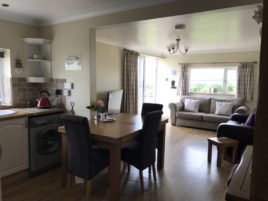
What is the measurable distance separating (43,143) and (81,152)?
3.78 feet

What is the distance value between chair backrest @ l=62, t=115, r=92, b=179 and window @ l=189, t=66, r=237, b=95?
562 cm

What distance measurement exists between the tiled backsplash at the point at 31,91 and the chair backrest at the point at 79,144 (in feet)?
4.56

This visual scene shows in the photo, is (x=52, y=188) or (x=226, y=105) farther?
(x=226, y=105)

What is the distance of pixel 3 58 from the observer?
3344 mm

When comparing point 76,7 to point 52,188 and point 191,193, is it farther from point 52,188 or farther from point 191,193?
point 191,193

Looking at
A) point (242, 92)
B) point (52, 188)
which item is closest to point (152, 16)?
point (52, 188)

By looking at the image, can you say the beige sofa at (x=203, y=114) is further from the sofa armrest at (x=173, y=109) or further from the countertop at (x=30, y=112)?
the countertop at (x=30, y=112)

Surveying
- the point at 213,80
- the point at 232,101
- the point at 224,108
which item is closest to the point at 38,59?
the point at 224,108

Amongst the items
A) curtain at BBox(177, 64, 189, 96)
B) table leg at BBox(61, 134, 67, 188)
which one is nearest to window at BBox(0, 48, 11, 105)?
table leg at BBox(61, 134, 67, 188)

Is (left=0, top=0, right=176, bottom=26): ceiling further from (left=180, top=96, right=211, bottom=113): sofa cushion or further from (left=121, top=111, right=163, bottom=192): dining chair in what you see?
(left=180, top=96, right=211, bottom=113): sofa cushion

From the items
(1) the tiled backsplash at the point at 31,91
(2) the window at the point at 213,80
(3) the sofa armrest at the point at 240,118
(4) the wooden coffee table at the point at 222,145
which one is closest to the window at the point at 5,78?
(1) the tiled backsplash at the point at 31,91

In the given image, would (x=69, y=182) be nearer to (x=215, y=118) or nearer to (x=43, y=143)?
(x=43, y=143)

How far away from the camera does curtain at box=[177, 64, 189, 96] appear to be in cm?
713

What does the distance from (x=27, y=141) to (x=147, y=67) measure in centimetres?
500
